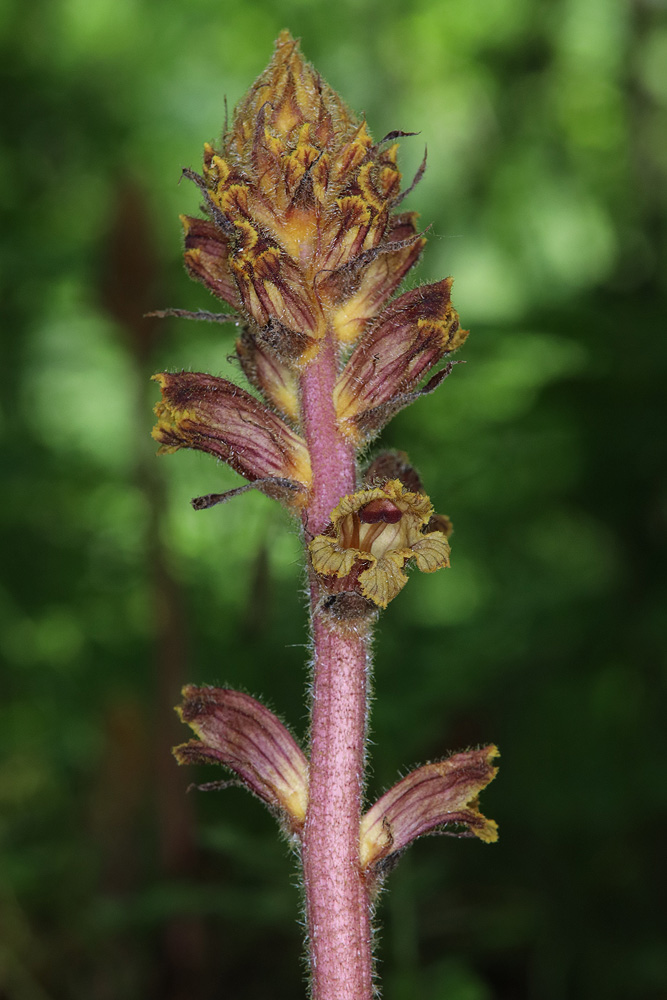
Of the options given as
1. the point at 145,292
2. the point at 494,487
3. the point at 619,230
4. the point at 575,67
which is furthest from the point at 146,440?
the point at 575,67

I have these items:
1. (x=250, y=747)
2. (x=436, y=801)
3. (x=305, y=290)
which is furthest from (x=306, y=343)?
(x=436, y=801)

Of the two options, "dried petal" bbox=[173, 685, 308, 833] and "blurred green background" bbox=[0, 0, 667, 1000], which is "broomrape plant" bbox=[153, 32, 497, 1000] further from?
"blurred green background" bbox=[0, 0, 667, 1000]

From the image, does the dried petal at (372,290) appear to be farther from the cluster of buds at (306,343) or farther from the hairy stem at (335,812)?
the hairy stem at (335,812)

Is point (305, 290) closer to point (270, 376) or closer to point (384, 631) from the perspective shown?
point (270, 376)

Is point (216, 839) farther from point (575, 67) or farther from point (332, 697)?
point (575, 67)

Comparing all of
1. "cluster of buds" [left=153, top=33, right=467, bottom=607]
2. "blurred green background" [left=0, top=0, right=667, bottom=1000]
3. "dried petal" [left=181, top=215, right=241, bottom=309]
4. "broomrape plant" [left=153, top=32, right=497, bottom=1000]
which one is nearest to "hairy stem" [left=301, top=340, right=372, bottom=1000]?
"broomrape plant" [left=153, top=32, right=497, bottom=1000]

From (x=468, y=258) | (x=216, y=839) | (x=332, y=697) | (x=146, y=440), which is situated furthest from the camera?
(x=468, y=258)

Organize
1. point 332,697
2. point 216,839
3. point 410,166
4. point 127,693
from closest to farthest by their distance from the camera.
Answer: point 332,697
point 216,839
point 127,693
point 410,166

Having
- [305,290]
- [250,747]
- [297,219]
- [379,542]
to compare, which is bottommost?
[250,747]
